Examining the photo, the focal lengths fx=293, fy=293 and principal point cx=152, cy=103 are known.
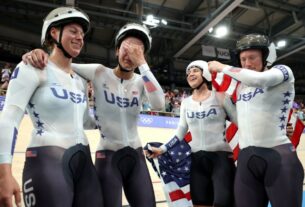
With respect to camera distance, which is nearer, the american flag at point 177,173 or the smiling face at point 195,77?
the smiling face at point 195,77

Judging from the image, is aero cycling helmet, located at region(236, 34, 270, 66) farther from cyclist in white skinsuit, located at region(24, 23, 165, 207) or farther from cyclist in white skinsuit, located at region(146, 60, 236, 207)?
cyclist in white skinsuit, located at region(24, 23, 165, 207)

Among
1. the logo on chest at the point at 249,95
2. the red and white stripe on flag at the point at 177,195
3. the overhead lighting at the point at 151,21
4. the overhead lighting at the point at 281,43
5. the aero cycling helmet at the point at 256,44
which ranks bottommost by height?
the red and white stripe on flag at the point at 177,195

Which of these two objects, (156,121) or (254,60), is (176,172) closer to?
Answer: (254,60)

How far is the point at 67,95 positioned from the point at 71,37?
475mm

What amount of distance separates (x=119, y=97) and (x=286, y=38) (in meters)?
17.3

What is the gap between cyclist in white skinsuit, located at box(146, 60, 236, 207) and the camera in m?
3.30

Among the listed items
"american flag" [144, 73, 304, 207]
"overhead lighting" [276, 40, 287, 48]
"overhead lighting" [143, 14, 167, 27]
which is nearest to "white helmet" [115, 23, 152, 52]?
"american flag" [144, 73, 304, 207]

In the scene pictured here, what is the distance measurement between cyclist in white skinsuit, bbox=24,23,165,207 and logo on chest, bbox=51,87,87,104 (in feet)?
1.41

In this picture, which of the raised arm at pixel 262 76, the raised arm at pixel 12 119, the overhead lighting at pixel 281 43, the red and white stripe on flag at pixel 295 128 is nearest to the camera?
the raised arm at pixel 12 119

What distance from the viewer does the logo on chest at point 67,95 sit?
211 cm

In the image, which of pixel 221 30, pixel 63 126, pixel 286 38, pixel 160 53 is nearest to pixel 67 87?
pixel 63 126

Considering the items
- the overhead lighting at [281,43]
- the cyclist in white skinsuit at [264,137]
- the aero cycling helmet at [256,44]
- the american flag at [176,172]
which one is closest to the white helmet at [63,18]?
the cyclist in white skinsuit at [264,137]

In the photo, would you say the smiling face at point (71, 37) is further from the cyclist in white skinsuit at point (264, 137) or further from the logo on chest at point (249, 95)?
the logo on chest at point (249, 95)

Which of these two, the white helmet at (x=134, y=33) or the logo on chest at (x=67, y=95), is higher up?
the white helmet at (x=134, y=33)
